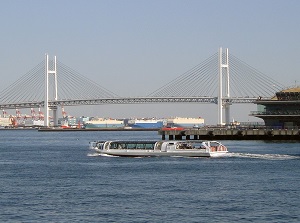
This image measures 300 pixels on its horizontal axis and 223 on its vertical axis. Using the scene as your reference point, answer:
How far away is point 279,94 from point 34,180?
206 ft

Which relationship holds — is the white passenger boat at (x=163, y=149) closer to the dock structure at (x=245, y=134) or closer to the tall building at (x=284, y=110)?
the dock structure at (x=245, y=134)

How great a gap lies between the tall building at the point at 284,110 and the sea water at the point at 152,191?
43.9 meters

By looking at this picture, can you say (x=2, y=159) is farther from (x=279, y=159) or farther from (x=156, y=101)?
(x=156, y=101)

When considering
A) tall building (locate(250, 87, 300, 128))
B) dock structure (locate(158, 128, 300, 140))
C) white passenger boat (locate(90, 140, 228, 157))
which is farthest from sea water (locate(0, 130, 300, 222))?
tall building (locate(250, 87, 300, 128))

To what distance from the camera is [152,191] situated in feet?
128

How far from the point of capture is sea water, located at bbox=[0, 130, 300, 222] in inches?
1257

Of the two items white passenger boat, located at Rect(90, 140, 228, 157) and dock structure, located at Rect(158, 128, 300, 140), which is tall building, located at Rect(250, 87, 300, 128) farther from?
white passenger boat, located at Rect(90, 140, 228, 157)

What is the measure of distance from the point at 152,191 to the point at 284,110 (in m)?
66.2

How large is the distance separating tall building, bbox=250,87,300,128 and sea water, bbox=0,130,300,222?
43863 mm

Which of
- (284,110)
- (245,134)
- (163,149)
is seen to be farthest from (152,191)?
(284,110)

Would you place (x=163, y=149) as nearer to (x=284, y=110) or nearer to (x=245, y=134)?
(x=245, y=134)

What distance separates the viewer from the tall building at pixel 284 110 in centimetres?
10244

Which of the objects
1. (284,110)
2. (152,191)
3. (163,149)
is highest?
(284,110)

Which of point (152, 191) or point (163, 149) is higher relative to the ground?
point (163, 149)
